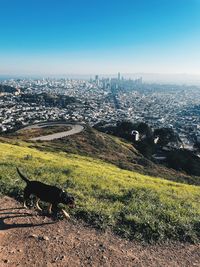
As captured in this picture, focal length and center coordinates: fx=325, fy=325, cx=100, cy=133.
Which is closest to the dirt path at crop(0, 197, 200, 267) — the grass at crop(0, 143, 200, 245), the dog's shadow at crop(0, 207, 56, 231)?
the dog's shadow at crop(0, 207, 56, 231)

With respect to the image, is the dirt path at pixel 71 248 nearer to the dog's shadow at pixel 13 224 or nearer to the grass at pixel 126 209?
the dog's shadow at pixel 13 224

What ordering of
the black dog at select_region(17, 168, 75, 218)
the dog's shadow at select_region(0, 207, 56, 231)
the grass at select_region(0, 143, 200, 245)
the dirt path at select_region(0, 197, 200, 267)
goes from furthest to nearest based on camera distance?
the black dog at select_region(17, 168, 75, 218), the grass at select_region(0, 143, 200, 245), the dog's shadow at select_region(0, 207, 56, 231), the dirt path at select_region(0, 197, 200, 267)

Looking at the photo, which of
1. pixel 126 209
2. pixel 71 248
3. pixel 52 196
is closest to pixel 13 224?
pixel 52 196

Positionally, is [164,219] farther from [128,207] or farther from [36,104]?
[36,104]

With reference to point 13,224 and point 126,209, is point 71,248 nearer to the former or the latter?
point 13,224

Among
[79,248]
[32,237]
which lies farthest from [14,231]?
[79,248]

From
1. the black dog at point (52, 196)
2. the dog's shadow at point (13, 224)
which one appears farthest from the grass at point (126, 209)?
the dog's shadow at point (13, 224)

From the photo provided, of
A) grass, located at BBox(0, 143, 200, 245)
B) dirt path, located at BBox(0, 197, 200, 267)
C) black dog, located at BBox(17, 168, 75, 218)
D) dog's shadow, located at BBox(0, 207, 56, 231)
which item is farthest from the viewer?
black dog, located at BBox(17, 168, 75, 218)

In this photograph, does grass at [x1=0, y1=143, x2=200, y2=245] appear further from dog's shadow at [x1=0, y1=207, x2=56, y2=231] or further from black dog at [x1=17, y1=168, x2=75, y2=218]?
dog's shadow at [x1=0, y1=207, x2=56, y2=231]
